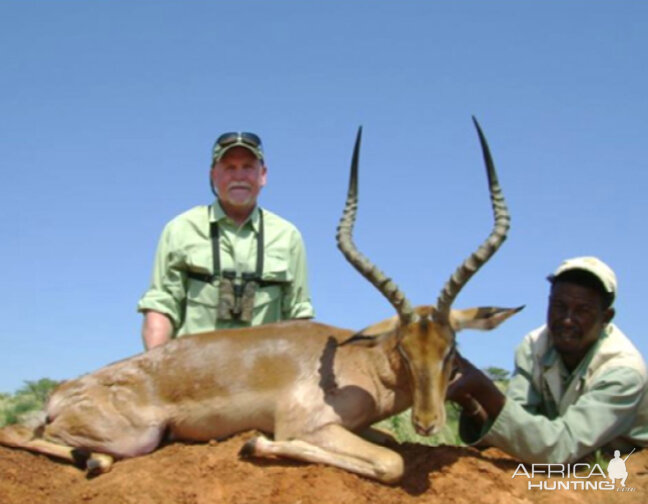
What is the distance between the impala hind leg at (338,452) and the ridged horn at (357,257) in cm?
103

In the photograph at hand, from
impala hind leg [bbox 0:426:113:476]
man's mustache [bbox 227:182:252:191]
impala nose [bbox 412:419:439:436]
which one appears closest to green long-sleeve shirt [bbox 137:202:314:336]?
man's mustache [bbox 227:182:252:191]

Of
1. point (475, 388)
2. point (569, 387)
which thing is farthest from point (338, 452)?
point (569, 387)

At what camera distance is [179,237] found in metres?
9.70

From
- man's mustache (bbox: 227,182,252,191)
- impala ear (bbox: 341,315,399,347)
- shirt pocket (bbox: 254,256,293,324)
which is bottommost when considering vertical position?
impala ear (bbox: 341,315,399,347)

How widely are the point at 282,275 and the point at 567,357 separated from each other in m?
3.14

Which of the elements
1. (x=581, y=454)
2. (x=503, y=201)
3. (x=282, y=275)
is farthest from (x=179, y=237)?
(x=581, y=454)

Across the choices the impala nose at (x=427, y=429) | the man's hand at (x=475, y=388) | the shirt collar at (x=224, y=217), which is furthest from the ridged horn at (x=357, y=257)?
the shirt collar at (x=224, y=217)

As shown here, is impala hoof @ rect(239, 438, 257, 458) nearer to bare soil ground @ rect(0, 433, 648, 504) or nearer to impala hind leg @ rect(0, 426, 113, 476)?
bare soil ground @ rect(0, 433, 648, 504)

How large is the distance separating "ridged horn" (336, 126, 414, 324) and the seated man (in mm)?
659

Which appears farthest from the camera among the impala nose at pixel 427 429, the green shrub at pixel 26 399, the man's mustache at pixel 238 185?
the green shrub at pixel 26 399

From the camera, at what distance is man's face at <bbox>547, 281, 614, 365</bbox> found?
7852 millimetres

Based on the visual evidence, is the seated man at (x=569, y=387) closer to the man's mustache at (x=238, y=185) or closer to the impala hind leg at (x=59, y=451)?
the impala hind leg at (x=59, y=451)

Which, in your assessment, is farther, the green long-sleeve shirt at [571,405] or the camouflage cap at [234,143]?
the camouflage cap at [234,143]

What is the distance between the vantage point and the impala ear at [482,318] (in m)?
7.68
